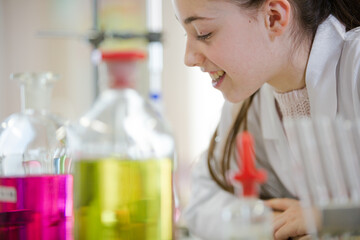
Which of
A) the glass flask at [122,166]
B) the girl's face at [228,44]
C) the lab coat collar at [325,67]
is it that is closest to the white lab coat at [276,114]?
the lab coat collar at [325,67]

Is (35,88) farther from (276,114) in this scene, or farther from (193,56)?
(276,114)

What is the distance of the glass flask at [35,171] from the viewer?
0.62 m

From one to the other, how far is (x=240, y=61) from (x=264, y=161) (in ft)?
1.24

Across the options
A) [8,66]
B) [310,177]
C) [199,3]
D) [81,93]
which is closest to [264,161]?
[199,3]

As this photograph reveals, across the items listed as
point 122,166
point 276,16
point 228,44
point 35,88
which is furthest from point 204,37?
point 122,166

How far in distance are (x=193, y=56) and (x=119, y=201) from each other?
1.84ft

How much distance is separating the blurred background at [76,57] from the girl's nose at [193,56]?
2209 mm

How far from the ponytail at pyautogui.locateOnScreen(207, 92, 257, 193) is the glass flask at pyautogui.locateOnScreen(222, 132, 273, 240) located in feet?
2.53

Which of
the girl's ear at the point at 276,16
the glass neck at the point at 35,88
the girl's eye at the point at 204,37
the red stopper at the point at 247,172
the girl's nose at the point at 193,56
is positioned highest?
the girl's ear at the point at 276,16

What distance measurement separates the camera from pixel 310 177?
496mm

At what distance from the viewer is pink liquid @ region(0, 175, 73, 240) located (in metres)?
0.62

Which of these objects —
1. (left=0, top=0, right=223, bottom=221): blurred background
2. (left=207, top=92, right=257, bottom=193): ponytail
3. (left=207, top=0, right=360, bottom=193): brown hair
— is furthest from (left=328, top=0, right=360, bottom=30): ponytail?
(left=0, top=0, right=223, bottom=221): blurred background

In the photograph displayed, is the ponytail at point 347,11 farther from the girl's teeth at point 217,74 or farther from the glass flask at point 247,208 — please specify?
the glass flask at point 247,208

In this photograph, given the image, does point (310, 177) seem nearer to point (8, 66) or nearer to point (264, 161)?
point (264, 161)
